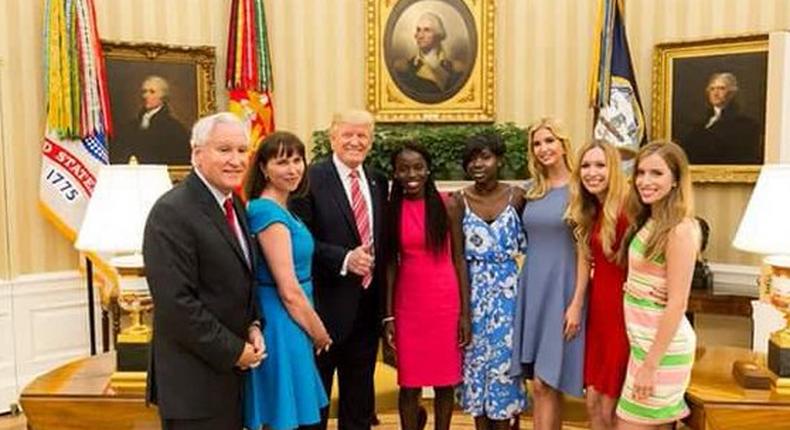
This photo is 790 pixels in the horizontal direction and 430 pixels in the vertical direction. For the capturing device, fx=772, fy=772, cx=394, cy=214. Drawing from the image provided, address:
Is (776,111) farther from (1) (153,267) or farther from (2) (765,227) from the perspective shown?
(1) (153,267)

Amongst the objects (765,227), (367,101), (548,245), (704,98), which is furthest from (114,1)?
(765,227)

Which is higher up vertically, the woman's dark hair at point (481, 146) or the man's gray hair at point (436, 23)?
the man's gray hair at point (436, 23)

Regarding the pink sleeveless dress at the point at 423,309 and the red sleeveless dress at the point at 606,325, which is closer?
the red sleeveless dress at the point at 606,325

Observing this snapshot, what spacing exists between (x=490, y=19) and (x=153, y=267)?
4062mm

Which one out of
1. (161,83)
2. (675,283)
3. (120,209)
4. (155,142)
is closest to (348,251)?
(120,209)

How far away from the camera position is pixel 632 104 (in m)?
4.96

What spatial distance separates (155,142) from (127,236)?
2.65 meters

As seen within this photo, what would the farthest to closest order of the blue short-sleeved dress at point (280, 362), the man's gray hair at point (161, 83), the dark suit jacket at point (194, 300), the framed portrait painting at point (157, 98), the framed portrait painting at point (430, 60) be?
the framed portrait painting at point (430, 60) < the man's gray hair at point (161, 83) < the framed portrait painting at point (157, 98) < the blue short-sleeved dress at point (280, 362) < the dark suit jacket at point (194, 300)

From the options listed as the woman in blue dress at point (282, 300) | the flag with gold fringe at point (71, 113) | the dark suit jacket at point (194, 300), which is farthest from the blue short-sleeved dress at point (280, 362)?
the flag with gold fringe at point (71, 113)

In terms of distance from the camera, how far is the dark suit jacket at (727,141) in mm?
4793

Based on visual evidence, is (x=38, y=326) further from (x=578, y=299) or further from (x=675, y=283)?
(x=675, y=283)

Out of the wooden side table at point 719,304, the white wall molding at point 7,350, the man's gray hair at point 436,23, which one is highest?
the man's gray hair at point 436,23

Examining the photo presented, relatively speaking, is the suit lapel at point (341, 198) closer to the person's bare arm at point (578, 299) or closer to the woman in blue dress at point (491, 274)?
the woman in blue dress at point (491, 274)

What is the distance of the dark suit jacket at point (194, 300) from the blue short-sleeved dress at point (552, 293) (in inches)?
52.3
